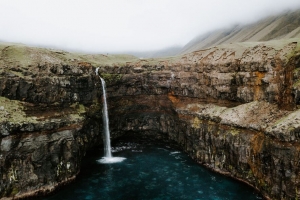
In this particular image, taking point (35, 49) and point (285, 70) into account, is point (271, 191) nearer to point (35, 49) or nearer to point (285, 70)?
point (285, 70)

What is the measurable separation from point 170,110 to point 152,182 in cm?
2121

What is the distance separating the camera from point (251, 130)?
39812mm

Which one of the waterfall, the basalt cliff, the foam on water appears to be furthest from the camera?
the waterfall

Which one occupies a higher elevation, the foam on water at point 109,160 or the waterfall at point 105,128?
the waterfall at point 105,128

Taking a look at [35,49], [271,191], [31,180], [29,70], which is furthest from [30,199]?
[271,191]

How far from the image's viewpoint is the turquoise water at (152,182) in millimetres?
38625

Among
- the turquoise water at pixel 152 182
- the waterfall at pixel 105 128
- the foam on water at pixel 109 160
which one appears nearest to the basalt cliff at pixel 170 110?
the waterfall at pixel 105 128

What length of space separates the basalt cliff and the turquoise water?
84.3 inches

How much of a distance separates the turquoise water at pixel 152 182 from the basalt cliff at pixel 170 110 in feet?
7.02

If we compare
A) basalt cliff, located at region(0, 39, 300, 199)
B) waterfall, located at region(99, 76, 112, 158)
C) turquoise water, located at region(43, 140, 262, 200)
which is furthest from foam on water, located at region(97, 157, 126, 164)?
basalt cliff, located at region(0, 39, 300, 199)

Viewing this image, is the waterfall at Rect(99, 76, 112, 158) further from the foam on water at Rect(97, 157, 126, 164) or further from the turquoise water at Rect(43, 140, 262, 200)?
the turquoise water at Rect(43, 140, 262, 200)

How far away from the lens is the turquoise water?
38.6 m

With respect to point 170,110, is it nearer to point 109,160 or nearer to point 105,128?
point 105,128

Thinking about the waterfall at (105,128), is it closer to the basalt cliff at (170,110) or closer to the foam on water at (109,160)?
the basalt cliff at (170,110)
